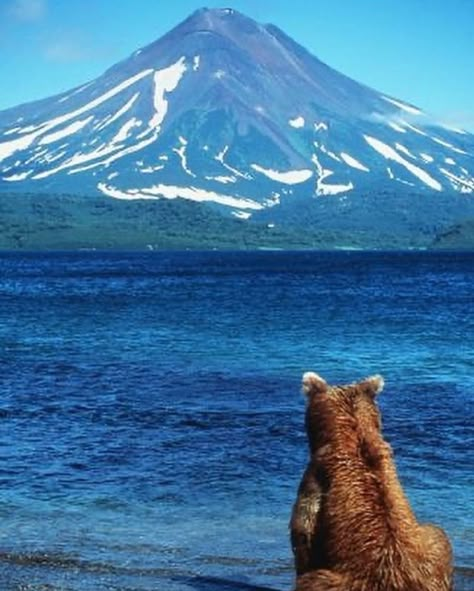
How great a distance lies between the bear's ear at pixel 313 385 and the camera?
8062 mm

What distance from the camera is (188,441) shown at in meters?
20.5

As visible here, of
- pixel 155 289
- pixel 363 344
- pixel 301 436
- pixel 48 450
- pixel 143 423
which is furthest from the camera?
pixel 155 289

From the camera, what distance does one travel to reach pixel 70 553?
12633mm

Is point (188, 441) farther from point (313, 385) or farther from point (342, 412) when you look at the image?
point (342, 412)

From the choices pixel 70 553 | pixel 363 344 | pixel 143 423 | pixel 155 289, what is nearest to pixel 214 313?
pixel 363 344

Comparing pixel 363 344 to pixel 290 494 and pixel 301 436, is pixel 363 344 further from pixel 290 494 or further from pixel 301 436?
pixel 290 494

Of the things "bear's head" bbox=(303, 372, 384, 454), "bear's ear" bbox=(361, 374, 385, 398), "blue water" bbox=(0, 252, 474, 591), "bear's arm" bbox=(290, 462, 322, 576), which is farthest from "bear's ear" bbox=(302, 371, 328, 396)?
"blue water" bbox=(0, 252, 474, 591)

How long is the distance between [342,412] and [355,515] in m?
0.85

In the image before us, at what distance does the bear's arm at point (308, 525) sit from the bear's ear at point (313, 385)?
0.54 meters

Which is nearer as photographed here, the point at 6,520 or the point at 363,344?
the point at 6,520

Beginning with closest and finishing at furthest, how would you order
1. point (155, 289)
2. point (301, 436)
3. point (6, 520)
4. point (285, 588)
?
1. point (285, 588)
2. point (6, 520)
3. point (301, 436)
4. point (155, 289)

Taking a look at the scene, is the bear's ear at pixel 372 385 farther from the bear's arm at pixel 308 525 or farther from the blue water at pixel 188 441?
the blue water at pixel 188 441

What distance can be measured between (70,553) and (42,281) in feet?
355

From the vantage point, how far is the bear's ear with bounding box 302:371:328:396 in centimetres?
806
